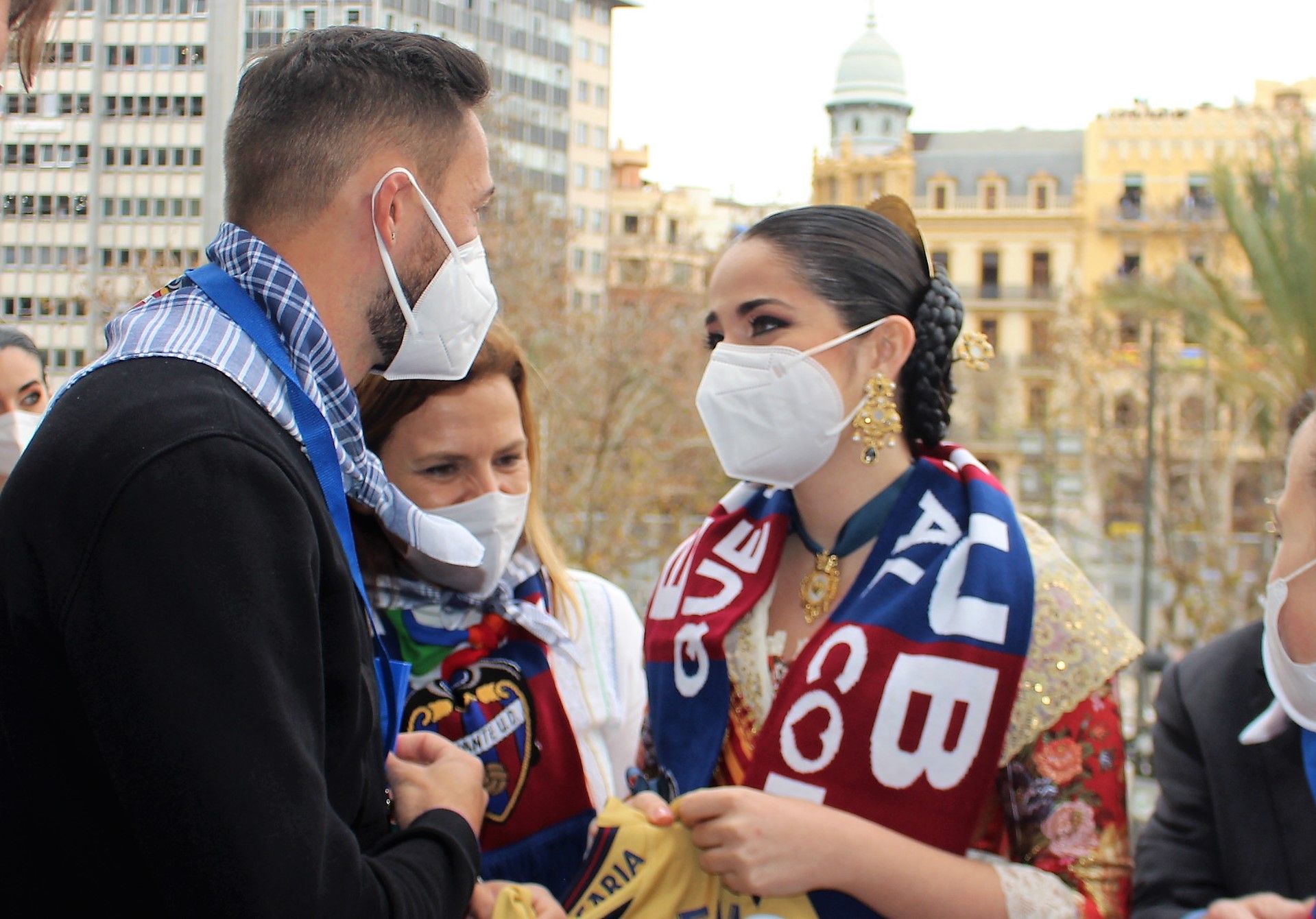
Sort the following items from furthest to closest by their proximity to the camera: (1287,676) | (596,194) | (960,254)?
(960,254)
(596,194)
(1287,676)

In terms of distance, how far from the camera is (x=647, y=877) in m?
2.33

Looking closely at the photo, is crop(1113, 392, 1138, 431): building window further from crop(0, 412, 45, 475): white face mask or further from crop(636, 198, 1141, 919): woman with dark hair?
crop(0, 412, 45, 475): white face mask

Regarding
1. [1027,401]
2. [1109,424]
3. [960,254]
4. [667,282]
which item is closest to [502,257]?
[667,282]

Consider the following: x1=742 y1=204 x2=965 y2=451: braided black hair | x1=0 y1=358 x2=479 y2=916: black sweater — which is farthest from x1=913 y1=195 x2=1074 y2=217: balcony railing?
x1=0 y1=358 x2=479 y2=916: black sweater

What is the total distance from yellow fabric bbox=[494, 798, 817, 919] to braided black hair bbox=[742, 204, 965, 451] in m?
0.95

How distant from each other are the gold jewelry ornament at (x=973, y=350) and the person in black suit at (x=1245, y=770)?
0.61m

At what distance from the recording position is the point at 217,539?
1392 mm

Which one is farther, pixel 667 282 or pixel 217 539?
pixel 667 282

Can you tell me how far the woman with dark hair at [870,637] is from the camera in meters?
2.29

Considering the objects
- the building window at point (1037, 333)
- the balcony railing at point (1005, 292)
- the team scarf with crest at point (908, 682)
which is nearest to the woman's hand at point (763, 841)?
the team scarf with crest at point (908, 682)

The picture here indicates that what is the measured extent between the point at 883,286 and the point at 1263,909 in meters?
1.32

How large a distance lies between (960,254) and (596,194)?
476 inches

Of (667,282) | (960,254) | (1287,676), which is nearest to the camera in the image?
(1287,676)

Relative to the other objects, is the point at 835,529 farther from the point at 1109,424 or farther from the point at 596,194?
the point at 596,194
